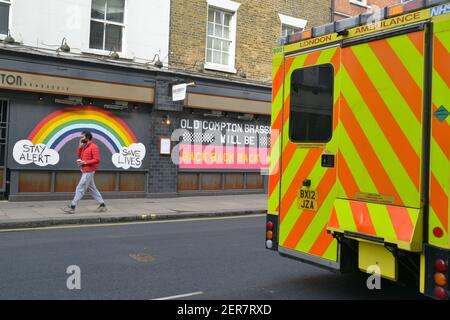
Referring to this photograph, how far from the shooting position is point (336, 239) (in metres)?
4.78

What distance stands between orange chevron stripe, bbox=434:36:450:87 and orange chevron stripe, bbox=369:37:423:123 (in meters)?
0.21

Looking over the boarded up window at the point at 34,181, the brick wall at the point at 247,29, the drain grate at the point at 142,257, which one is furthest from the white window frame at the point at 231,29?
the drain grate at the point at 142,257

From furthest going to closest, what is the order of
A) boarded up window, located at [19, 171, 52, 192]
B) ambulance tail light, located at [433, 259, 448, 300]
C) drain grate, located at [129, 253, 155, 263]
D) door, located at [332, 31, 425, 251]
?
boarded up window, located at [19, 171, 52, 192] < drain grate, located at [129, 253, 155, 263] < door, located at [332, 31, 425, 251] < ambulance tail light, located at [433, 259, 448, 300]

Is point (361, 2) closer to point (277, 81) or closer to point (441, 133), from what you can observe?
point (277, 81)

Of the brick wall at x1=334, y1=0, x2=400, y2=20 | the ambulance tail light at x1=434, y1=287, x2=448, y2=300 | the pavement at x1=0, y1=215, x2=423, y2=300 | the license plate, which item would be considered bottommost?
the pavement at x1=0, y1=215, x2=423, y2=300

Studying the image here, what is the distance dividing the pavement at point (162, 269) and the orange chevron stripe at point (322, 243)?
571mm

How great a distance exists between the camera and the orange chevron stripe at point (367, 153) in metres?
4.30

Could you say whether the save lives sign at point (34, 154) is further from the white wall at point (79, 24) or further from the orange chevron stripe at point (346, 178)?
the orange chevron stripe at point (346, 178)

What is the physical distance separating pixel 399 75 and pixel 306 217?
179 cm

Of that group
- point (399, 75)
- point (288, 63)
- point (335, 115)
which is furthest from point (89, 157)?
point (399, 75)

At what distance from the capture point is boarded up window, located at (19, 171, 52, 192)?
12.6m

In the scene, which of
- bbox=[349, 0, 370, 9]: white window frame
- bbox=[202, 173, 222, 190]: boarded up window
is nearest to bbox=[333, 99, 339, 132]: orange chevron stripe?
bbox=[202, 173, 222, 190]: boarded up window

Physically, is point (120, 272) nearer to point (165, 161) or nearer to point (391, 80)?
point (391, 80)

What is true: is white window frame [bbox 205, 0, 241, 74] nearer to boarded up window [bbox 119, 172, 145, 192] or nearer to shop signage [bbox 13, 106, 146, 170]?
shop signage [bbox 13, 106, 146, 170]
